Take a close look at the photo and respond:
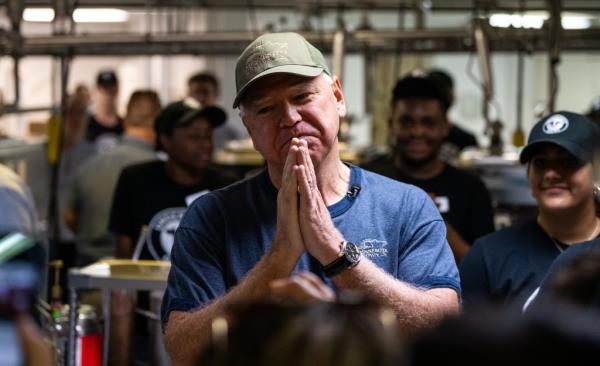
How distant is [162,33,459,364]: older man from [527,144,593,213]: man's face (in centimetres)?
110

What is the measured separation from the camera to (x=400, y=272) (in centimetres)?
296

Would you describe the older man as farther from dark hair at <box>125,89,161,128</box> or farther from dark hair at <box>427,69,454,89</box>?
dark hair at <box>125,89,161,128</box>

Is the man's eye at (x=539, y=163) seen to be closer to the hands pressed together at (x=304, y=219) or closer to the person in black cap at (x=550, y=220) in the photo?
the person in black cap at (x=550, y=220)

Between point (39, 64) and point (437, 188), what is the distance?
1094 cm

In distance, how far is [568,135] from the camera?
13.4 feet

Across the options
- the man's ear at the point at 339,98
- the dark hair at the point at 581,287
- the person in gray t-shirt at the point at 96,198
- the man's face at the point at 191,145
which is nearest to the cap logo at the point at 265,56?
the man's ear at the point at 339,98

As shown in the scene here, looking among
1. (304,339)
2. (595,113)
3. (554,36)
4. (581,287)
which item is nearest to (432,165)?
(554,36)

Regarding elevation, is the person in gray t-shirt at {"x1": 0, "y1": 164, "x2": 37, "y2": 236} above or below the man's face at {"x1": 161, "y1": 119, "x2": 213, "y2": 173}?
above

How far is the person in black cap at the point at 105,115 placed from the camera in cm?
1005

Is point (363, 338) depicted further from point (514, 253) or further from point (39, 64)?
point (39, 64)

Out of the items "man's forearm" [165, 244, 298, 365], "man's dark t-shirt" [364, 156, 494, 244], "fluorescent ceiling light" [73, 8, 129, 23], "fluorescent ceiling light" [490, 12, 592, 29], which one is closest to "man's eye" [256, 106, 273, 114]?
"man's forearm" [165, 244, 298, 365]

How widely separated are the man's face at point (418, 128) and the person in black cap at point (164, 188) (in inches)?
38.7

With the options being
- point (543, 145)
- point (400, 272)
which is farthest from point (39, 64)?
point (400, 272)

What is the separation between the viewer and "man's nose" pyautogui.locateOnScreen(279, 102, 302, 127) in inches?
114
